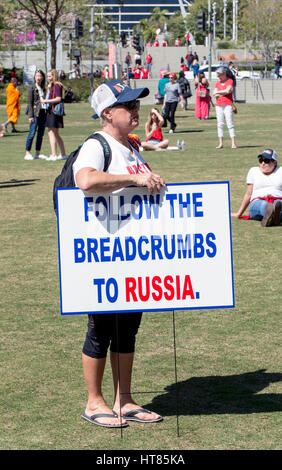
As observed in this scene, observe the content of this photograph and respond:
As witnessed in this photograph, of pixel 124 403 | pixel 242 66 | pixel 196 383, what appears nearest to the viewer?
pixel 124 403

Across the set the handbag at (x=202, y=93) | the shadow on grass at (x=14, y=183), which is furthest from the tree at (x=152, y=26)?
the shadow on grass at (x=14, y=183)

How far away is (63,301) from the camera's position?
4.74 meters

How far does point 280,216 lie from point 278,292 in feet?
11.4

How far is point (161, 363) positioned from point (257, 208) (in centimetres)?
576

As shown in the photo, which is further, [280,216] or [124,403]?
[280,216]

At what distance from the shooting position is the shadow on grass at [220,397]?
17.2 ft

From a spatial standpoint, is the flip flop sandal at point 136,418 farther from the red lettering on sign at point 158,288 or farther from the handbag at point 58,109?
the handbag at point 58,109

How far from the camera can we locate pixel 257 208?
38.2 feet

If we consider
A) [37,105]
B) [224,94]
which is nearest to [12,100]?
[37,105]

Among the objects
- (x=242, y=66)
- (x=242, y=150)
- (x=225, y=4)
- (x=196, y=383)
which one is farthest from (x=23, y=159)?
(x=225, y=4)

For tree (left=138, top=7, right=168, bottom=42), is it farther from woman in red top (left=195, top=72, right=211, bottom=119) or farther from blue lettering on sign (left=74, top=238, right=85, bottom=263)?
blue lettering on sign (left=74, top=238, right=85, bottom=263)

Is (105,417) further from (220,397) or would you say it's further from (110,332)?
(220,397)

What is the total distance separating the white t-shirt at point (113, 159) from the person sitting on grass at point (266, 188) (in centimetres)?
646
